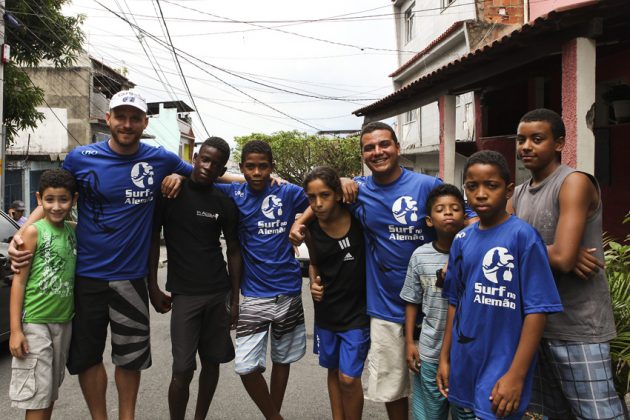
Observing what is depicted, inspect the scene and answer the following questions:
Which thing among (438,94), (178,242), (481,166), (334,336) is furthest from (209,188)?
(438,94)

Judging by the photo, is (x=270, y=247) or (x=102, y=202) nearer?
(x=102, y=202)

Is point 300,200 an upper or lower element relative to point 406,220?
upper

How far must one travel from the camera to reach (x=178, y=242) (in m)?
3.42

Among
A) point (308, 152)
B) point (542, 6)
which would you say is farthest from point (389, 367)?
point (308, 152)

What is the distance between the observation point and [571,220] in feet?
7.53

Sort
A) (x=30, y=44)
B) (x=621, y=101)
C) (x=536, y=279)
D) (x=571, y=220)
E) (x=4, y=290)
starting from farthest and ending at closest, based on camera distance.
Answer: (x=30, y=44) → (x=621, y=101) → (x=4, y=290) → (x=571, y=220) → (x=536, y=279)

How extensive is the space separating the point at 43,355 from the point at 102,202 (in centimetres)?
96

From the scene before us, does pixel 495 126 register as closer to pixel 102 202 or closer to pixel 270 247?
pixel 270 247

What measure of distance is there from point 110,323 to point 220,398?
1.34 m

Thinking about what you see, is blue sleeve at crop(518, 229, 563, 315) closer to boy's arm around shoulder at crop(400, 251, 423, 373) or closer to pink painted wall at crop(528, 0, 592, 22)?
boy's arm around shoulder at crop(400, 251, 423, 373)

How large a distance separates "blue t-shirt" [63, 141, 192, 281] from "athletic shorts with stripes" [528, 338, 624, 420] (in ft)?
8.06

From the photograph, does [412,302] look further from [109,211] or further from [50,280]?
[50,280]

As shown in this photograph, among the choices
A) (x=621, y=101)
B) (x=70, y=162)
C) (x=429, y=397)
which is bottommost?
(x=429, y=397)

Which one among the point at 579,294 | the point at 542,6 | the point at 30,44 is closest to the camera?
the point at 579,294
